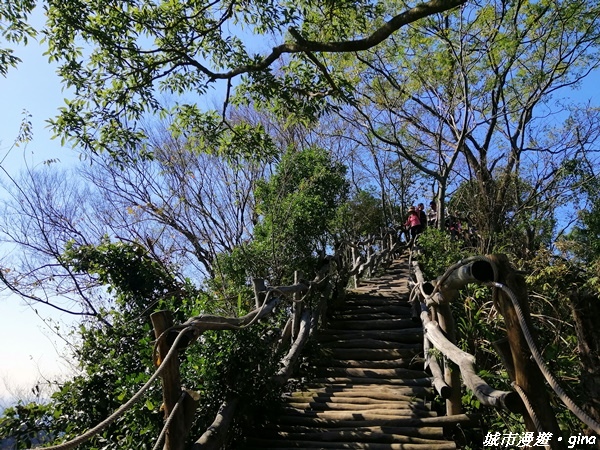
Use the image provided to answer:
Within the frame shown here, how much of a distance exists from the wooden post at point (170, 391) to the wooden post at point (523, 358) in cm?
168

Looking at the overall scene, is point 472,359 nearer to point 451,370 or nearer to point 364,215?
point 451,370

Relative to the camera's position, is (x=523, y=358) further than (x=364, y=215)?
No

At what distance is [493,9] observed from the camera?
993 cm

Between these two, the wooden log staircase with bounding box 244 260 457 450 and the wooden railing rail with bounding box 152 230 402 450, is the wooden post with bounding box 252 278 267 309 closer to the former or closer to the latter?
the wooden railing rail with bounding box 152 230 402 450

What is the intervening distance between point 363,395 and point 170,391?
2853mm

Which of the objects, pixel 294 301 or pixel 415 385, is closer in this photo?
pixel 415 385

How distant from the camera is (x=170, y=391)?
2.60 metres

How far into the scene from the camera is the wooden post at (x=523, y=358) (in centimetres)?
200

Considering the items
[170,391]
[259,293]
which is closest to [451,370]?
[259,293]

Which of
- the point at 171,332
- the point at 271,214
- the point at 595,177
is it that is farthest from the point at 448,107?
the point at 171,332

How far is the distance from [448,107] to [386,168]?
28.8 ft

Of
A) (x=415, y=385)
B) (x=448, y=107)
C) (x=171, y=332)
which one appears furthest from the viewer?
(x=448, y=107)

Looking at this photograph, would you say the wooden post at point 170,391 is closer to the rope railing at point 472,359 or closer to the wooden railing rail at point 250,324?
the wooden railing rail at point 250,324

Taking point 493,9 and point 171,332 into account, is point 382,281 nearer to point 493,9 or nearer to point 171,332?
point 493,9
